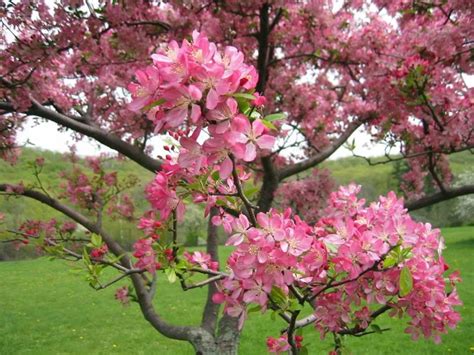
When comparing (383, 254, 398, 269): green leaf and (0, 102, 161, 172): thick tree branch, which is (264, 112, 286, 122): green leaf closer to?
(383, 254, 398, 269): green leaf

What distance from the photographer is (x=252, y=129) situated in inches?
37.2

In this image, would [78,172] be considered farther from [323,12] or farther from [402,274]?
[402,274]

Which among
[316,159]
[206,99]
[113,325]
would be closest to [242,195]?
[206,99]

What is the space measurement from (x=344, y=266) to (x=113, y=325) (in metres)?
10.0

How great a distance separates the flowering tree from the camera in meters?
0.97

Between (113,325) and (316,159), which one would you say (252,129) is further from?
(113,325)

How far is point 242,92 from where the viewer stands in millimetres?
932

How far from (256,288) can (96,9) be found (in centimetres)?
281

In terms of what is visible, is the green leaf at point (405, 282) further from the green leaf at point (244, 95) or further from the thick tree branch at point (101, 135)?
the thick tree branch at point (101, 135)

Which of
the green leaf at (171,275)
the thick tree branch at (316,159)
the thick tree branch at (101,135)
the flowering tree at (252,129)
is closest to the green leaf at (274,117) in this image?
the flowering tree at (252,129)

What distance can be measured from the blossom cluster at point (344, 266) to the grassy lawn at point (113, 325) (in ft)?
18.4

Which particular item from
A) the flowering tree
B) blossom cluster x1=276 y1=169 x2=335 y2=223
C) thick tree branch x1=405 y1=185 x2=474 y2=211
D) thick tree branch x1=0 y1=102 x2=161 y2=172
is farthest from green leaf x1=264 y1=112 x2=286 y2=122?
blossom cluster x1=276 y1=169 x2=335 y2=223

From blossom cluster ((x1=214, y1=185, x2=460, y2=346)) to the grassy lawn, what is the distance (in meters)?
5.62

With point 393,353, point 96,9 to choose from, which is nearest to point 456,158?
point 393,353
